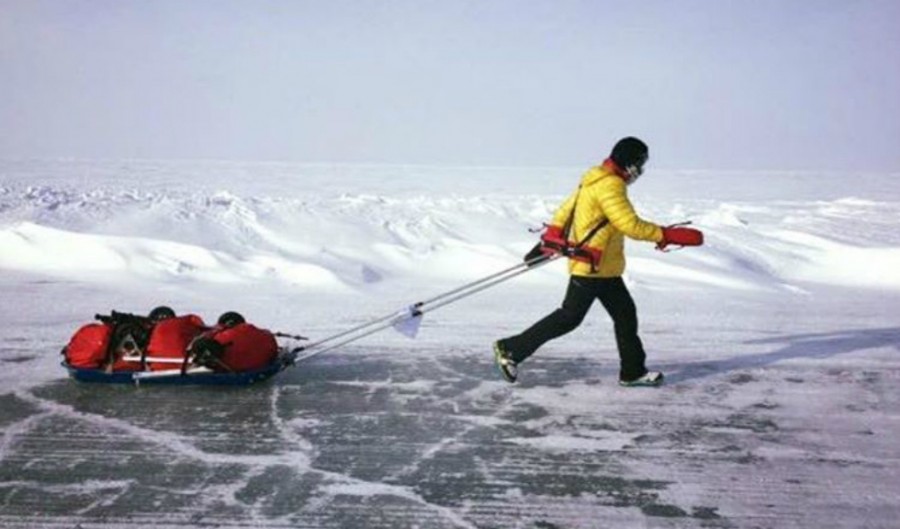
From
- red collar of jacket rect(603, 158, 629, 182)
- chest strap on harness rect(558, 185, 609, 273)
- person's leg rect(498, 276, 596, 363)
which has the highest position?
red collar of jacket rect(603, 158, 629, 182)

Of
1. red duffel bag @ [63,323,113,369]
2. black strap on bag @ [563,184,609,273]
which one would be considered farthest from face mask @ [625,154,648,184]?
red duffel bag @ [63,323,113,369]

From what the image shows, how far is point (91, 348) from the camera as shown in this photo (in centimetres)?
491

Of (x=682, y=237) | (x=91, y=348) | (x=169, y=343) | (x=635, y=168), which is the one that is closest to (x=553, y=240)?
(x=635, y=168)

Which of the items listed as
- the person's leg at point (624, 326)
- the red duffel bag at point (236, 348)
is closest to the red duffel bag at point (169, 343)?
the red duffel bag at point (236, 348)

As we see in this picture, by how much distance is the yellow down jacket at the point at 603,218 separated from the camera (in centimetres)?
465

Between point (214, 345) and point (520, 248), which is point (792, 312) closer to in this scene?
point (520, 248)

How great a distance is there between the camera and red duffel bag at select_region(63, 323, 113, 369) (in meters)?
4.91

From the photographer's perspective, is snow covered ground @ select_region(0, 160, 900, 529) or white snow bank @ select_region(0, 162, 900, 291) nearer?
snow covered ground @ select_region(0, 160, 900, 529)

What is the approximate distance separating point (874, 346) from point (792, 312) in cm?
174

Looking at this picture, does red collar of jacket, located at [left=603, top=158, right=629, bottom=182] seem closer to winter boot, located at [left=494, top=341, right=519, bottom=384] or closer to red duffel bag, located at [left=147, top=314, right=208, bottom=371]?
winter boot, located at [left=494, top=341, right=519, bottom=384]

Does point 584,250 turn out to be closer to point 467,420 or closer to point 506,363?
point 506,363

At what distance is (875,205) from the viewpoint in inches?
1373

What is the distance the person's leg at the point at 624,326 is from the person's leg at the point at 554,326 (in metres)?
0.12

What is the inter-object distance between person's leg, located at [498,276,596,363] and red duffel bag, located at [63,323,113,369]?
2.67m
